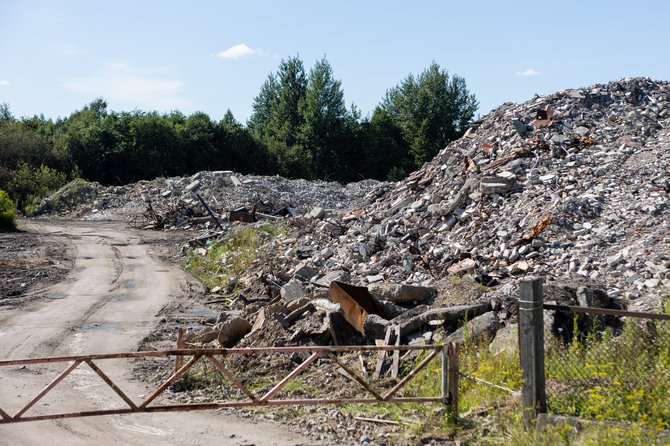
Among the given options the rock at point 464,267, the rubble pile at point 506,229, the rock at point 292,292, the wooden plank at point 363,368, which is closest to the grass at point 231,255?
the rubble pile at point 506,229

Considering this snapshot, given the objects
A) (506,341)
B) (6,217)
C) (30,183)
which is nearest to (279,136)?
(30,183)

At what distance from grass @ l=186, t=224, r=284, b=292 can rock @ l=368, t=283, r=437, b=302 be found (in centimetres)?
627

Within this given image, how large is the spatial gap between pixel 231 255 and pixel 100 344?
24.7ft

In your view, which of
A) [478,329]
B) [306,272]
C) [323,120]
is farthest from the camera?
[323,120]

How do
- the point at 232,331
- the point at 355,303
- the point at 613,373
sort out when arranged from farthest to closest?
the point at 232,331 → the point at 355,303 → the point at 613,373

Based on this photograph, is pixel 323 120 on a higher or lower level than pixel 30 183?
higher

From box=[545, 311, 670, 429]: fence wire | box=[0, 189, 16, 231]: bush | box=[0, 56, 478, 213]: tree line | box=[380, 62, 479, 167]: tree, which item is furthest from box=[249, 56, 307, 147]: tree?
box=[545, 311, 670, 429]: fence wire

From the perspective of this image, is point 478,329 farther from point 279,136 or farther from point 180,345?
point 279,136

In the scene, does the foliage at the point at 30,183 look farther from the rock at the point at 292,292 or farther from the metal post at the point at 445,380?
the metal post at the point at 445,380

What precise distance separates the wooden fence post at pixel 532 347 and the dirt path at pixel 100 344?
2.37 m

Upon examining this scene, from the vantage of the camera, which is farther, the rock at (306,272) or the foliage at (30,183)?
the foliage at (30,183)

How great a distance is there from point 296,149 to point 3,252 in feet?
109

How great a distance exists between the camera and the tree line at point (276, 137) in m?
40.2

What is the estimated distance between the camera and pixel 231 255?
17.5 metres
